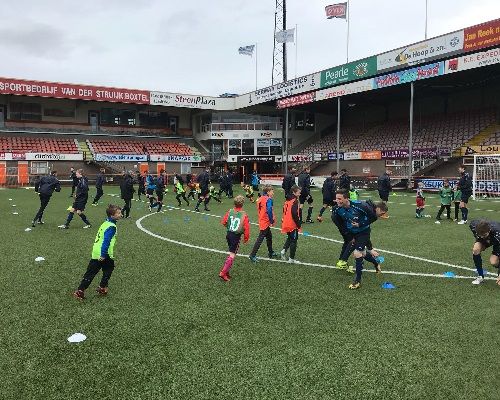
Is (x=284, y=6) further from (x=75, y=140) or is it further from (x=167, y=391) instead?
(x=167, y=391)

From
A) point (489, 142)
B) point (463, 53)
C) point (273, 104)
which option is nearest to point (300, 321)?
point (463, 53)

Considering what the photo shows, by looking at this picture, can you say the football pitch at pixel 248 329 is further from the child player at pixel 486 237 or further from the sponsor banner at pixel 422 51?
the sponsor banner at pixel 422 51

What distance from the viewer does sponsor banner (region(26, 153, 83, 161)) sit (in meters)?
43.9

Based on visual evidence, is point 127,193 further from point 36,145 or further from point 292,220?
point 36,145

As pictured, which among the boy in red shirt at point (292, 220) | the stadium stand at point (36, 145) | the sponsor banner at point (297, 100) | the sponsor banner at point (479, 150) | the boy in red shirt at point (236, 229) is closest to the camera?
the boy in red shirt at point (236, 229)

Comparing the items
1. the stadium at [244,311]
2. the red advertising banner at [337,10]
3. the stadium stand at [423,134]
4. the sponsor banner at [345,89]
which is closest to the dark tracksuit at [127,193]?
the stadium at [244,311]

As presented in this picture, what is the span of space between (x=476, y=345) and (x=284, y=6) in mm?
55062

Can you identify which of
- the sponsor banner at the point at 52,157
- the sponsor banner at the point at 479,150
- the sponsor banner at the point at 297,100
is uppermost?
the sponsor banner at the point at 297,100

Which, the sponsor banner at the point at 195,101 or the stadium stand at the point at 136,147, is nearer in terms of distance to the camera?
the stadium stand at the point at 136,147

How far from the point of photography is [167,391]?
4.25m

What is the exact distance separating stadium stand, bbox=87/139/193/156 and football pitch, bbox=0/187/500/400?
40521mm

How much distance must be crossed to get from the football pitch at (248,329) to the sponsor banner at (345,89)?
90.9 ft

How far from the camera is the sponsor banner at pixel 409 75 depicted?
3077 centimetres

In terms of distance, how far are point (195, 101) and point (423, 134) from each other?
87.1ft
